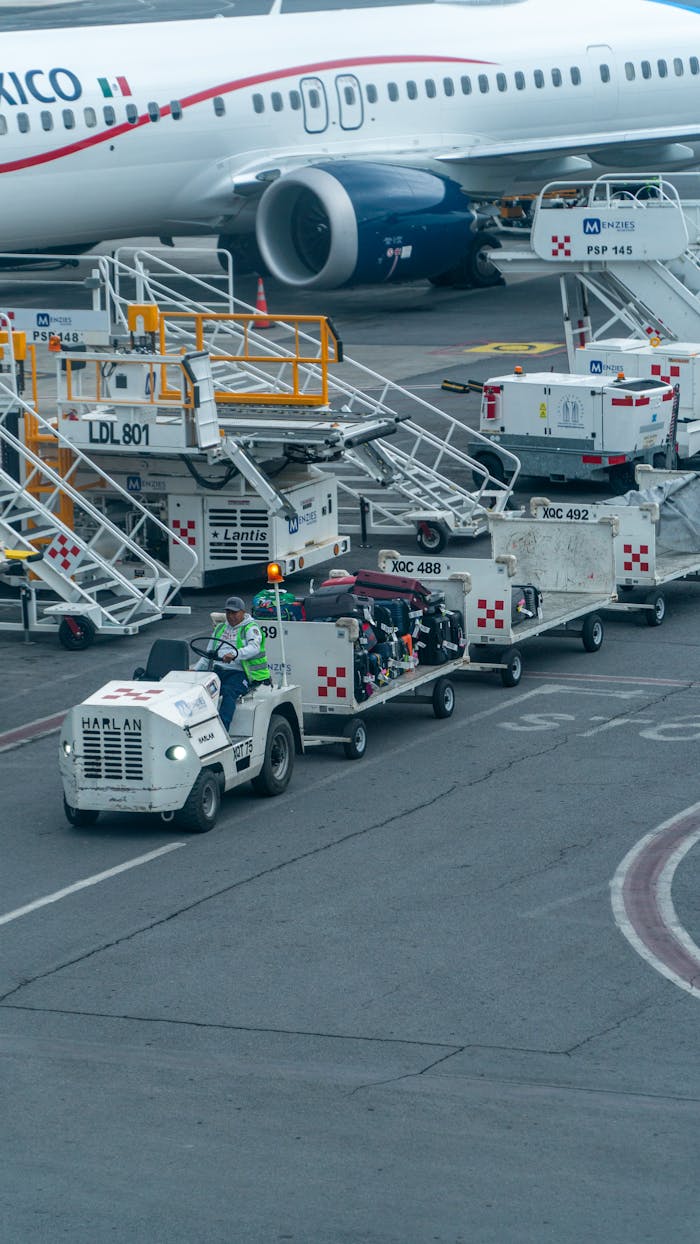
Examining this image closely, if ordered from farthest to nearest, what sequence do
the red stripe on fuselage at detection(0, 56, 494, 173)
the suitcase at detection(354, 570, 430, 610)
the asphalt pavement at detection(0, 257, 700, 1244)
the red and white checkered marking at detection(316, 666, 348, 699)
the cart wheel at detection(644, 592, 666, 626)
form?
the red stripe on fuselage at detection(0, 56, 494, 173) → the cart wheel at detection(644, 592, 666, 626) → the suitcase at detection(354, 570, 430, 610) → the red and white checkered marking at detection(316, 666, 348, 699) → the asphalt pavement at detection(0, 257, 700, 1244)

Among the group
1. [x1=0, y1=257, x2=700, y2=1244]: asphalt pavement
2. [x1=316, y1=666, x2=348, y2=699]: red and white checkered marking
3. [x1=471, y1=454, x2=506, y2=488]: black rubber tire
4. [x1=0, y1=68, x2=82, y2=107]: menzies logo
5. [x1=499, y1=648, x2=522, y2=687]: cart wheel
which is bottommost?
[x1=0, y1=257, x2=700, y2=1244]: asphalt pavement

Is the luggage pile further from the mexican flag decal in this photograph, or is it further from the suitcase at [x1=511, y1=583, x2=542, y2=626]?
the mexican flag decal

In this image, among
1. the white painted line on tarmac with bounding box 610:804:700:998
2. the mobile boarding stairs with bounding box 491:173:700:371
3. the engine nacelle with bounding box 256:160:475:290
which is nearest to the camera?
the white painted line on tarmac with bounding box 610:804:700:998

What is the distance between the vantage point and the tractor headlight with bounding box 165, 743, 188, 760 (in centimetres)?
1750

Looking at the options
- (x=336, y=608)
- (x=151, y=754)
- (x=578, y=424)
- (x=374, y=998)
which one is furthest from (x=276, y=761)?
(x=578, y=424)

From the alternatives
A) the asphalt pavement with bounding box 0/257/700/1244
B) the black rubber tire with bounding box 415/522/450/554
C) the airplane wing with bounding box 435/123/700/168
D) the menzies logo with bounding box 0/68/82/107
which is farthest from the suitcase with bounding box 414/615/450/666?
the airplane wing with bounding box 435/123/700/168

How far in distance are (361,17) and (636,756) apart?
31.8 metres

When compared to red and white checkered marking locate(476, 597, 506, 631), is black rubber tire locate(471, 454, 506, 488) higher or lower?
higher

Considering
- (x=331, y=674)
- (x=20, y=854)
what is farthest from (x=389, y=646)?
(x=20, y=854)

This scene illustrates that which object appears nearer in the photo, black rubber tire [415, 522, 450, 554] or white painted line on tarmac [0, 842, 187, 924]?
white painted line on tarmac [0, 842, 187, 924]

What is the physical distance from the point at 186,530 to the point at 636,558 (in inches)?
241

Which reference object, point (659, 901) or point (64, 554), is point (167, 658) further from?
point (64, 554)

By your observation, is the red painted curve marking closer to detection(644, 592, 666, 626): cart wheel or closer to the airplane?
detection(644, 592, 666, 626): cart wheel

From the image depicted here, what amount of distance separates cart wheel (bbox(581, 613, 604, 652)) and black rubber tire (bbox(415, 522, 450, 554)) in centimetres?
462
